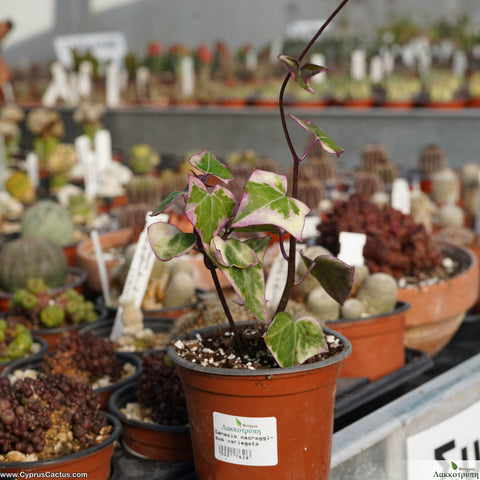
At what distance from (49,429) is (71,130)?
21.0 feet

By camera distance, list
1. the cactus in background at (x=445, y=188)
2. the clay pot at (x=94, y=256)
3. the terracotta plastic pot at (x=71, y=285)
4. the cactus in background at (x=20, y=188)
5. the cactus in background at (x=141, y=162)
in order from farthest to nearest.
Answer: the cactus in background at (x=141, y=162) < the cactus in background at (x=20, y=188) < the cactus in background at (x=445, y=188) < the clay pot at (x=94, y=256) < the terracotta plastic pot at (x=71, y=285)

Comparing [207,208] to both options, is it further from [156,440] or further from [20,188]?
[20,188]

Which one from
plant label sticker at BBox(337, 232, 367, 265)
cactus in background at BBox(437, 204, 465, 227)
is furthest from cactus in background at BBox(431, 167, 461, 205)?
plant label sticker at BBox(337, 232, 367, 265)

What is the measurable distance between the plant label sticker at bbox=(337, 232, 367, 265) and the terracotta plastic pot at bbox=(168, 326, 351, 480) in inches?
30.2

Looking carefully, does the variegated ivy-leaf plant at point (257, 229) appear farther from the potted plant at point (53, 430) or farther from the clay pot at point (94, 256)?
the clay pot at point (94, 256)

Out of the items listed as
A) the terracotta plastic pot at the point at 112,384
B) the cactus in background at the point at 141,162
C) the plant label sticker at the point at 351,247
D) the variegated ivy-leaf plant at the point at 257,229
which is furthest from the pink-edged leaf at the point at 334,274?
the cactus in background at the point at 141,162

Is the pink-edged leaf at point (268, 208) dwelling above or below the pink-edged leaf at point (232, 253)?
above

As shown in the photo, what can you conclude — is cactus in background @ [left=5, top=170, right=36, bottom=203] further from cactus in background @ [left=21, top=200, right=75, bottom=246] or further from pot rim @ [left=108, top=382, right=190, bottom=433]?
pot rim @ [left=108, top=382, right=190, bottom=433]

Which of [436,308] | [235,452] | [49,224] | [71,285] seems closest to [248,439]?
[235,452]

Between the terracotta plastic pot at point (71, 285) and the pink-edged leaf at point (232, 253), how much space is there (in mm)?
1418

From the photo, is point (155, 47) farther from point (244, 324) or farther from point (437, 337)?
point (244, 324)

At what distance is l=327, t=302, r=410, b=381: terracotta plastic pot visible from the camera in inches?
67.7

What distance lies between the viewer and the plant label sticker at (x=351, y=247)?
6.34 ft

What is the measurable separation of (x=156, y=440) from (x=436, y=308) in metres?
0.96
